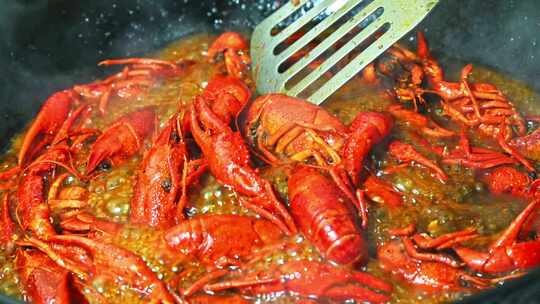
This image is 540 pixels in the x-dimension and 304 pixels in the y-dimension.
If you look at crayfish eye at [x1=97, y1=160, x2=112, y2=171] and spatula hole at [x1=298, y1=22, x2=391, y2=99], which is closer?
crayfish eye at [x1=97, y1=160, x2=112, y2=171]

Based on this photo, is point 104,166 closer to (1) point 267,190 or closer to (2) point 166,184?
(2) point 166,184

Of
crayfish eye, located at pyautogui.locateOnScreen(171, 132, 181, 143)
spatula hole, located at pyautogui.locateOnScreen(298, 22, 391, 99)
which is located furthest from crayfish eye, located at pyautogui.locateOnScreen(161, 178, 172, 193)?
spatula hole, located at pyautogui.locateOnScreen(298, 22, 391, 99)

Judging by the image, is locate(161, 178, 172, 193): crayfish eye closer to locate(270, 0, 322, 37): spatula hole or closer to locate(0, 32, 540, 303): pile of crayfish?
locate(0, 32, 540, 303): pile of crayfish

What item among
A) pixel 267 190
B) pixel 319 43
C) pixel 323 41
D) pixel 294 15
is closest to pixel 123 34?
pixel 294 15

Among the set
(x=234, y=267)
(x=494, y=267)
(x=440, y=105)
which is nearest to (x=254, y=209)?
(x=234, y=267)

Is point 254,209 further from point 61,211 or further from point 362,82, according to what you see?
point 362,82

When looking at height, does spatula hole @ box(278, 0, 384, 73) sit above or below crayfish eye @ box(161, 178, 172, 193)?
above

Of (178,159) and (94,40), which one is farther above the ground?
(94,40)
